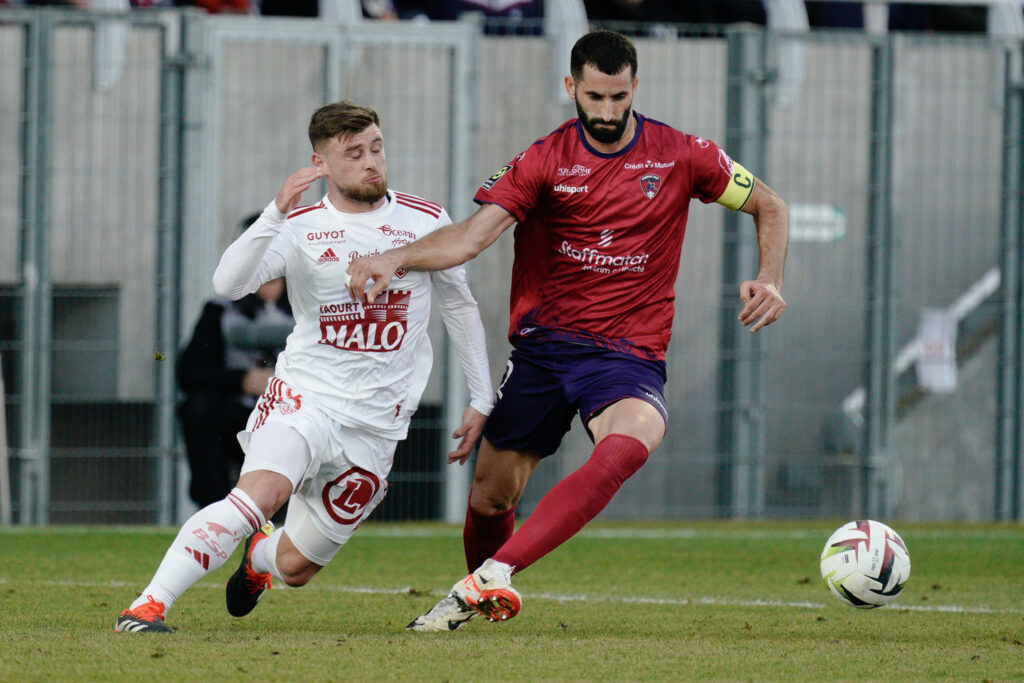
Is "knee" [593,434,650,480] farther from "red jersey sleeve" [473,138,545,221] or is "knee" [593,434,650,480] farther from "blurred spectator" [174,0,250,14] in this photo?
"blurred spectator" [174,0,250,14]

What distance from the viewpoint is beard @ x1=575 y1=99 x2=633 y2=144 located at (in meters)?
5.68

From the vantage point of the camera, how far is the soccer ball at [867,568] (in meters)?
5.69

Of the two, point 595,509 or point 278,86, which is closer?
point 595,509

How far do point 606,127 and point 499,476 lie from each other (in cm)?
136

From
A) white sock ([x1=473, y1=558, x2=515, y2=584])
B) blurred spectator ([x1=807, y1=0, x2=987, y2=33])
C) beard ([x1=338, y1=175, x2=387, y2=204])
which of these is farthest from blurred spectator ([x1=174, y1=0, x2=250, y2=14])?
white sock ([x1=473, y1=558, x2=515, y2=584])

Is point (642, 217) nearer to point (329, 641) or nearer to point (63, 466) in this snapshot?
point (329, 641)

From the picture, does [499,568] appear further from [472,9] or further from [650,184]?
[472,9]

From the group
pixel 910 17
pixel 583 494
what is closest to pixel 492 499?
pixel 583 494

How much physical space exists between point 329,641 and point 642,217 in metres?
1.86

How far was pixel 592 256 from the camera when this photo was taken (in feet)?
19.1

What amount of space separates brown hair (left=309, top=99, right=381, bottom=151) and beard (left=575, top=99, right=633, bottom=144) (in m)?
0.75

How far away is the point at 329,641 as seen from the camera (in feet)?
16.9

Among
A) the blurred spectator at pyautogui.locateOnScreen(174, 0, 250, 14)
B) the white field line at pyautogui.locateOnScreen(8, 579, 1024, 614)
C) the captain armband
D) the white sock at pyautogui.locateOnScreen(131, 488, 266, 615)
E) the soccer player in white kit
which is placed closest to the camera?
the white sock at pyautogui.locateOnScreen(131, 488, 266, 615)

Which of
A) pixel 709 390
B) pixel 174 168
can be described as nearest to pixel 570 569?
pixel 709 390
